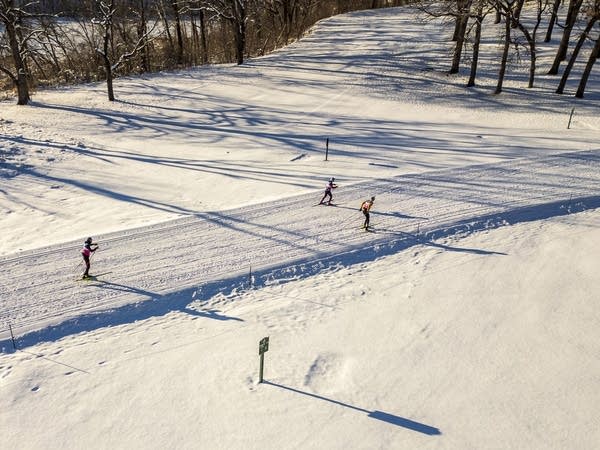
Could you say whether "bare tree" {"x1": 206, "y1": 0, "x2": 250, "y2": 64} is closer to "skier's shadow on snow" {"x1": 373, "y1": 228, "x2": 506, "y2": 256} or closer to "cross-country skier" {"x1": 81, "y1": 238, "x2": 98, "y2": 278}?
"skier's shadow on snow" {"x1": 373, "y1": 228, "x2": 506, "y2": 256}

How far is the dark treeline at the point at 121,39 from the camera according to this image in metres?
23.2

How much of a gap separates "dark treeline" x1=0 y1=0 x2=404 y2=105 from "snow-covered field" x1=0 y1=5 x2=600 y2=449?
16.1 ft

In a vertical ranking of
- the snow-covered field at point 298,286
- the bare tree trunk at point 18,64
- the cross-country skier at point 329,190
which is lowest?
the snow-covered field at point 298,286

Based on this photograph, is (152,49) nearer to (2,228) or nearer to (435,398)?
(2,228)

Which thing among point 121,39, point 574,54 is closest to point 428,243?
point 574,54

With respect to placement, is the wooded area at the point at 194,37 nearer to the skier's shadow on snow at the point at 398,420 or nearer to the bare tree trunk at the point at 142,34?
the bare tree trunk at the point at 142,34

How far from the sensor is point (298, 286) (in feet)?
35.3

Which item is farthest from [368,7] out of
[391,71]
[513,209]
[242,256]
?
[242,256]

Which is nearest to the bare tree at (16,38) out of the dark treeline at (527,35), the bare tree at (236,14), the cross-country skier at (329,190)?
the bare tree at (236,14)

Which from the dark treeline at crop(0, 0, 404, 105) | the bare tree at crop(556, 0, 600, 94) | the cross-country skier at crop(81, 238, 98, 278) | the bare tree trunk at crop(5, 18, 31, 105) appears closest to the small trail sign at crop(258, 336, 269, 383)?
the cross-country skier at crop(81, 238, 98, 278)

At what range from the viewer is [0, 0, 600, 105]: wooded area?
23.5 meters

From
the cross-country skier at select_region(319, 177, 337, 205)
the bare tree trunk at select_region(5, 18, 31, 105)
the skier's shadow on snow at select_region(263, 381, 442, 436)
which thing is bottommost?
the skier's shadow on snow at select_region(263, 381, 442, 436)

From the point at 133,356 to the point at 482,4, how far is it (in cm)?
2422

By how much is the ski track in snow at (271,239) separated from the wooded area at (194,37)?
12.1 meters
